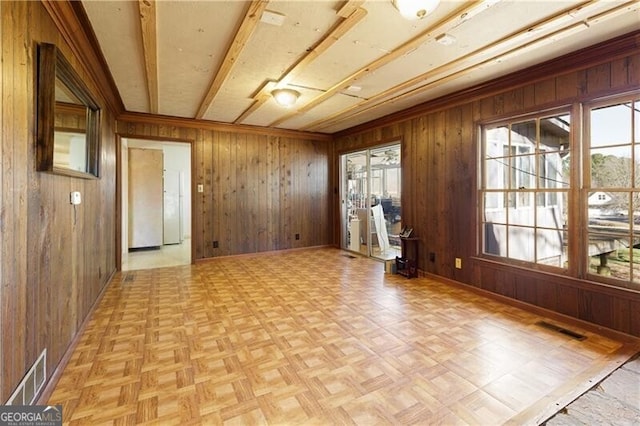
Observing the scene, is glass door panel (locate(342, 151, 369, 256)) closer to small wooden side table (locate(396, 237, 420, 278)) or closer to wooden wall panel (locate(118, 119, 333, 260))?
wooden wall panel (locate(118, 119, 333, 260))

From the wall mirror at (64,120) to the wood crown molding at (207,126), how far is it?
1.87 meters

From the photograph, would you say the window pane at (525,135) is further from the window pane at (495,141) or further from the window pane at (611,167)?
the window pane at (611,167)

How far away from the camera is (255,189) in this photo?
576 cm

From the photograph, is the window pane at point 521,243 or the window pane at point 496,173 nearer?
the window pane at point 521,243

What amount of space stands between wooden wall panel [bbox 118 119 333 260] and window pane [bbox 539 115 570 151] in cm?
405

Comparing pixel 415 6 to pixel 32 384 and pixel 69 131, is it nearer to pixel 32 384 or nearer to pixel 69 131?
pixel 69 131

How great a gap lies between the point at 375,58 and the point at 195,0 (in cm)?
154

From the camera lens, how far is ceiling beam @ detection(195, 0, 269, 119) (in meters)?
2.02

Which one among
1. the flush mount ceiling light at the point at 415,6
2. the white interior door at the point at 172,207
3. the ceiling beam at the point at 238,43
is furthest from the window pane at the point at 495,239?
the white interior door at the point at 172,207

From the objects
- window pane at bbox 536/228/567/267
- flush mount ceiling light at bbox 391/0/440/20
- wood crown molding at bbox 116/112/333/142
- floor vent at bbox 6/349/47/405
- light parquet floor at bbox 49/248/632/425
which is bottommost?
light parquet floor at bbox 49/248/632/425

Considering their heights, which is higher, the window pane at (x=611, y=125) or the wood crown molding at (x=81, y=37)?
the wood crown molding at (x=81, y=37)

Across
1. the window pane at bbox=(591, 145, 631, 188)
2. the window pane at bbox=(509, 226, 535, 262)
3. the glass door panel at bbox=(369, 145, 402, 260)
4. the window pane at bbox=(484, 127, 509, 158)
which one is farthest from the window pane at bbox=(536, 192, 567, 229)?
the glass door panel at bbox=(369, 145, 402, 260)

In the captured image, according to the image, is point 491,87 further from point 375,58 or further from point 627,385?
point 627,385

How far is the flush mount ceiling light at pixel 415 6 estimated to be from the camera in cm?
180
